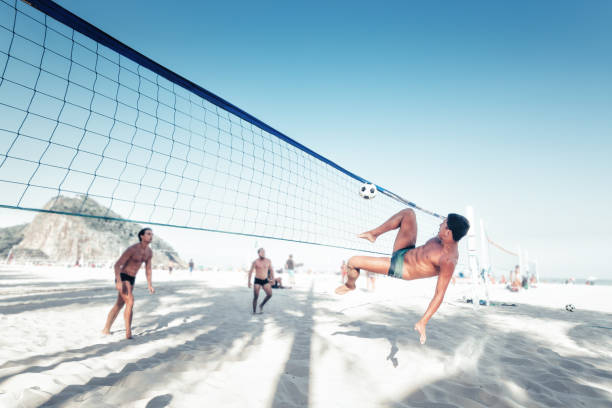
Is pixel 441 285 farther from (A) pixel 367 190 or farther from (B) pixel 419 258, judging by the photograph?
(A) pixel 367 190

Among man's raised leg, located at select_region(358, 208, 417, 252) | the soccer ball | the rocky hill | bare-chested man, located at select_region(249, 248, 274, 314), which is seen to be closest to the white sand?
bare-chested man, located at select_region(249, 248, 274, 314)

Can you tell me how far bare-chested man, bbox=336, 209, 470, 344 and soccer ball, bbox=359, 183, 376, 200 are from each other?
4.11 feet

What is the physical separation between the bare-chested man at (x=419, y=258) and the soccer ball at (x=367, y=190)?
4.11ft

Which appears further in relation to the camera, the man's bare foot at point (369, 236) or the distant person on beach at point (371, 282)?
the distant person on beach at point (371, 282)

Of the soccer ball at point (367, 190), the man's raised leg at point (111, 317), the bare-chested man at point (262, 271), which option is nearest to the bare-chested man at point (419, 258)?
the soccer ball at point (367, 190)

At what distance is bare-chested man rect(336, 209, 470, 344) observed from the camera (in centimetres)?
271

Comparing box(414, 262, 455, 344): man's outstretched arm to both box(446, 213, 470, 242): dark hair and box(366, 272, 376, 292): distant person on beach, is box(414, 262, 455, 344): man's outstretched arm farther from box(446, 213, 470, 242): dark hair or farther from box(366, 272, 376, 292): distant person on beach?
box(366, 272, 376, 292): distant person on beach

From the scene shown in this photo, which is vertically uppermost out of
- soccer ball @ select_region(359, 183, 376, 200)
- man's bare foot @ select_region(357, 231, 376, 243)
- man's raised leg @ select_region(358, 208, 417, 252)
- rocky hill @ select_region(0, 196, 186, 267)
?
soccer ball @ select_region(359, 183, 376, 200)

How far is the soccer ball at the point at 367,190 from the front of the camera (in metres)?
4.32

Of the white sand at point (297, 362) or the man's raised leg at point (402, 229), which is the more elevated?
the man's raised leg at point (402, 229)

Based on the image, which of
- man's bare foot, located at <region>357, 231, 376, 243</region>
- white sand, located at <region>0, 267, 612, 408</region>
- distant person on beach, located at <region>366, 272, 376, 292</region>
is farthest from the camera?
distant person on beach, located at <region>366, 272, 376, 292</region>

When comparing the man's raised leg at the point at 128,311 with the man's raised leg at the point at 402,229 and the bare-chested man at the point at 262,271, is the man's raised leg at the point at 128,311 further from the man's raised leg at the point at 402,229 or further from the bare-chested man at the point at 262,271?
the man's raised leg at the point at 402,229

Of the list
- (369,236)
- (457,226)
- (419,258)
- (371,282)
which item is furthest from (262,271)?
(371,282)

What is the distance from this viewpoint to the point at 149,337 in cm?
399
